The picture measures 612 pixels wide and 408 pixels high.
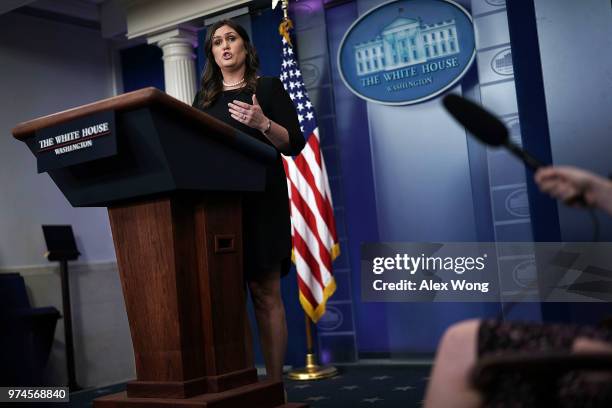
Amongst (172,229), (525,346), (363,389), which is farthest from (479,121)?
(363,389)

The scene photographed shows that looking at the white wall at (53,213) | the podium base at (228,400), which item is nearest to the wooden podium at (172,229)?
the podium base at (228,400)

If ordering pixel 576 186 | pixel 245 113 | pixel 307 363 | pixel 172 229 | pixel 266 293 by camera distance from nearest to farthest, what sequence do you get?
1. pixel 576 186
2. pixel 172 229
3. pixel 245 113
4. pixel 266 293
5. pixel 307 363

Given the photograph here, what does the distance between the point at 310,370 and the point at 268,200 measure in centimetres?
215

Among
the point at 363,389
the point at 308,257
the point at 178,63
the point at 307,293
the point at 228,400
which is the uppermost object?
the point at 178,63

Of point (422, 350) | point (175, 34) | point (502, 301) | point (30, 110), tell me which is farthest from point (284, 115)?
point (30, 110)

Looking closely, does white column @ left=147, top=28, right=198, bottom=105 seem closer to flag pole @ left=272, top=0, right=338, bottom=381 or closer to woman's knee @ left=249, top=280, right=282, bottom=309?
flag pole @ left=272, top=0, right=338, bottom=381

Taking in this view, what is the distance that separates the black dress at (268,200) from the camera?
2129mm

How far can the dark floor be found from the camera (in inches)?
120

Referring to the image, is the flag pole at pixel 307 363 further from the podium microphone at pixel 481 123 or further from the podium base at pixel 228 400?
the podium microphone at pixel 481 123

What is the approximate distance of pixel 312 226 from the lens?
415 cm

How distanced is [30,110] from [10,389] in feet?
11.9

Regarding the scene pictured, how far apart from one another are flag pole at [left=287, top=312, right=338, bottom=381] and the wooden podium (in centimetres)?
210

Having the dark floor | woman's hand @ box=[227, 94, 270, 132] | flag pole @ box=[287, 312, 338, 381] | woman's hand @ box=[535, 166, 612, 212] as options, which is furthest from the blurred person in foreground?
flag pole @ box=[287, 312, 338, 381]

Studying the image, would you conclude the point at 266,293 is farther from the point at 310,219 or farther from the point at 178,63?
the point at 178,63
